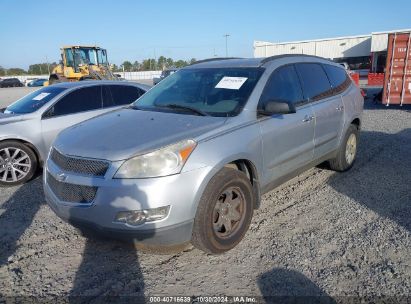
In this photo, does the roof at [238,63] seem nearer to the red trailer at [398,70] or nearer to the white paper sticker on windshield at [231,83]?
the white paper sticker on windshield at [231,83]

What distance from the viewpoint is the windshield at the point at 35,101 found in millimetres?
5859

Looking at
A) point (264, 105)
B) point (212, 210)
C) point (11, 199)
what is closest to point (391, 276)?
point (212, 210)

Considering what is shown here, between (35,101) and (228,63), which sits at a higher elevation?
(228,63)

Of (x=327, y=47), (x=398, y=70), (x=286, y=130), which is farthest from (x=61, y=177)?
(x=327, y=47)

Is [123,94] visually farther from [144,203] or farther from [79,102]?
[144,203]

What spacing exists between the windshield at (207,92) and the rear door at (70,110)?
6.65ft

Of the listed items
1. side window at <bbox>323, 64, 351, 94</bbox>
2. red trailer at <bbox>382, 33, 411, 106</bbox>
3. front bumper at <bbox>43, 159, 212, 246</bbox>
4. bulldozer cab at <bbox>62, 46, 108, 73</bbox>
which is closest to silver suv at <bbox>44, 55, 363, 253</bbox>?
front bumper at <bbox>43, 159, 212, 246</bbox>

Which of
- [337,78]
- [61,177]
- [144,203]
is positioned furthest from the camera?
[337,78]

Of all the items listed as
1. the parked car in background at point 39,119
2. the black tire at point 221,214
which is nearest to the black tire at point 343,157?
the black tire at point 221,214

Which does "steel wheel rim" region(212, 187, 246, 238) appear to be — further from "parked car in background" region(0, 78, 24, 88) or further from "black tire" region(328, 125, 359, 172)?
"parked car in background" region(0, 78, 24, 88)

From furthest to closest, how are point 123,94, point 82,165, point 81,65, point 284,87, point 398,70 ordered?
point 81,65 < point 398,70 < point 123,94 < point 284,87 < point 82,165

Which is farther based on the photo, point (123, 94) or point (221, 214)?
point (123, 94)

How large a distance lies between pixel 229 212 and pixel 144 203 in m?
0.94

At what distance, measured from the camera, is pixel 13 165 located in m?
5.48
